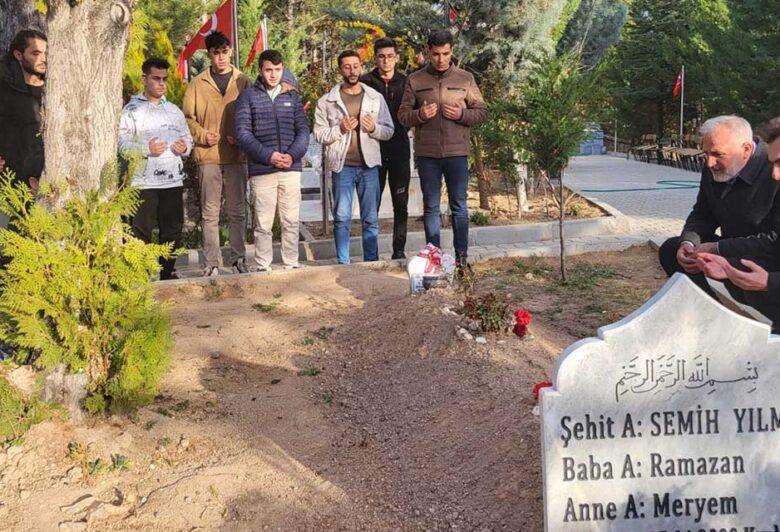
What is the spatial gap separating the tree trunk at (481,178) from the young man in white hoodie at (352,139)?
3788 mm

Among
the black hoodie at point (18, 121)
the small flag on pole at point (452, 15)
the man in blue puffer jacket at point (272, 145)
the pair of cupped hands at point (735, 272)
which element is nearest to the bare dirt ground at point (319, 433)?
the pair of cupped hands at point (735, 272)

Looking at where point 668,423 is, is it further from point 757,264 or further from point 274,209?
point 274,209

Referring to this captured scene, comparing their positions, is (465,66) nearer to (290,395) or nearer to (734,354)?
(290,395)

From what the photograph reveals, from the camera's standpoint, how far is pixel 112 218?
4277 millimetres

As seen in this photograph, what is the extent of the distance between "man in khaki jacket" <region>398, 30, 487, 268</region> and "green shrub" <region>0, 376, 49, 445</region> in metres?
4.25

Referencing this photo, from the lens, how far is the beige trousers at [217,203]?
26.3ft

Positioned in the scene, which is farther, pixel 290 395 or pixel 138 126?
pixel 138 126

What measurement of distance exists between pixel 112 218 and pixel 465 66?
10.1 metres

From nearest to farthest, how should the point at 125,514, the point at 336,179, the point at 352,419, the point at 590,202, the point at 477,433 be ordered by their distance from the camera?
the point at 125,514
the point at 477,433
the point at 352,419
the point at 336,179
the point at 590,202

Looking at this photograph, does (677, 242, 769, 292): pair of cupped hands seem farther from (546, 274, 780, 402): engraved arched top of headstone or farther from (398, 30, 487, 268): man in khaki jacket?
(398, 30, 487, 268): man in khaki jacket

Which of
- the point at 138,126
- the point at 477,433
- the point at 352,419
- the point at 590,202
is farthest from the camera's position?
the point at 590,202

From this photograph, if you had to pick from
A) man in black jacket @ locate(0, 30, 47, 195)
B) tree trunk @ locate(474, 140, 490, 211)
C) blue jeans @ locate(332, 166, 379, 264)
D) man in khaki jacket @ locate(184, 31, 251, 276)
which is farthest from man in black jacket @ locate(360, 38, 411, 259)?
tree trunk @ locate(474, 140, 490, 211)

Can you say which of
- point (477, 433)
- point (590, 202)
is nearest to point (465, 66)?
point (590, 202)

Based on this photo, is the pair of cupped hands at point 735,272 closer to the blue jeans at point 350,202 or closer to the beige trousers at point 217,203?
the blue jeans at point 350,202
